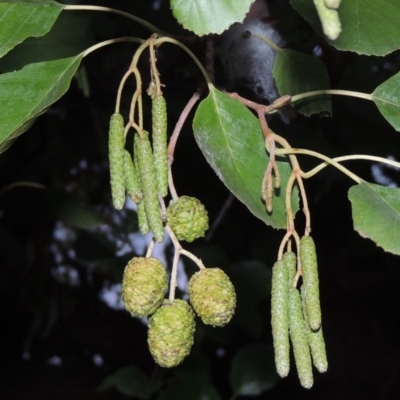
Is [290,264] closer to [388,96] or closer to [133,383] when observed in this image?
[388,96]

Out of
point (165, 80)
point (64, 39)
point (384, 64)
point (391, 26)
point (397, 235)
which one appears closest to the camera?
point (397, 235)

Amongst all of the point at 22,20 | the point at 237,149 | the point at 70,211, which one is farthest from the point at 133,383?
the point at 22,20

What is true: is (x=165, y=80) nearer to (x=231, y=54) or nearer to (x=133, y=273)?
(x=231, y=54)

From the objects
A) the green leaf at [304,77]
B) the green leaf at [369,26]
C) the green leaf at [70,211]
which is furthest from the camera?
the green leaf at [70,211]

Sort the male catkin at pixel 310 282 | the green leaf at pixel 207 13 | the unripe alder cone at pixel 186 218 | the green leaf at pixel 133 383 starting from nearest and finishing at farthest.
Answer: the green leaf at pixel 207 13 → the male catkin at pixel 310 282 → the unripe alder cone at pixel 186 218 → the green leaf at pixel 133 383

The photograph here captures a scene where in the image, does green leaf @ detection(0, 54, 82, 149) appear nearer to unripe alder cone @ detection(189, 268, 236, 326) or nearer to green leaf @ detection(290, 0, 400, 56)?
unripe alder cone @ detection(189, 268, 236, 326)

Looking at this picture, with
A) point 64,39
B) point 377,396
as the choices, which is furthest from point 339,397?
point 64,39

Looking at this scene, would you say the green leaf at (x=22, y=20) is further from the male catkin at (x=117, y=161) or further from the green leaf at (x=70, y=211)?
the green leaf at (x=70, y=211)

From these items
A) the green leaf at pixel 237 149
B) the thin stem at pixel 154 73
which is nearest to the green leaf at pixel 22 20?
the thin stem at pixel 154 73
